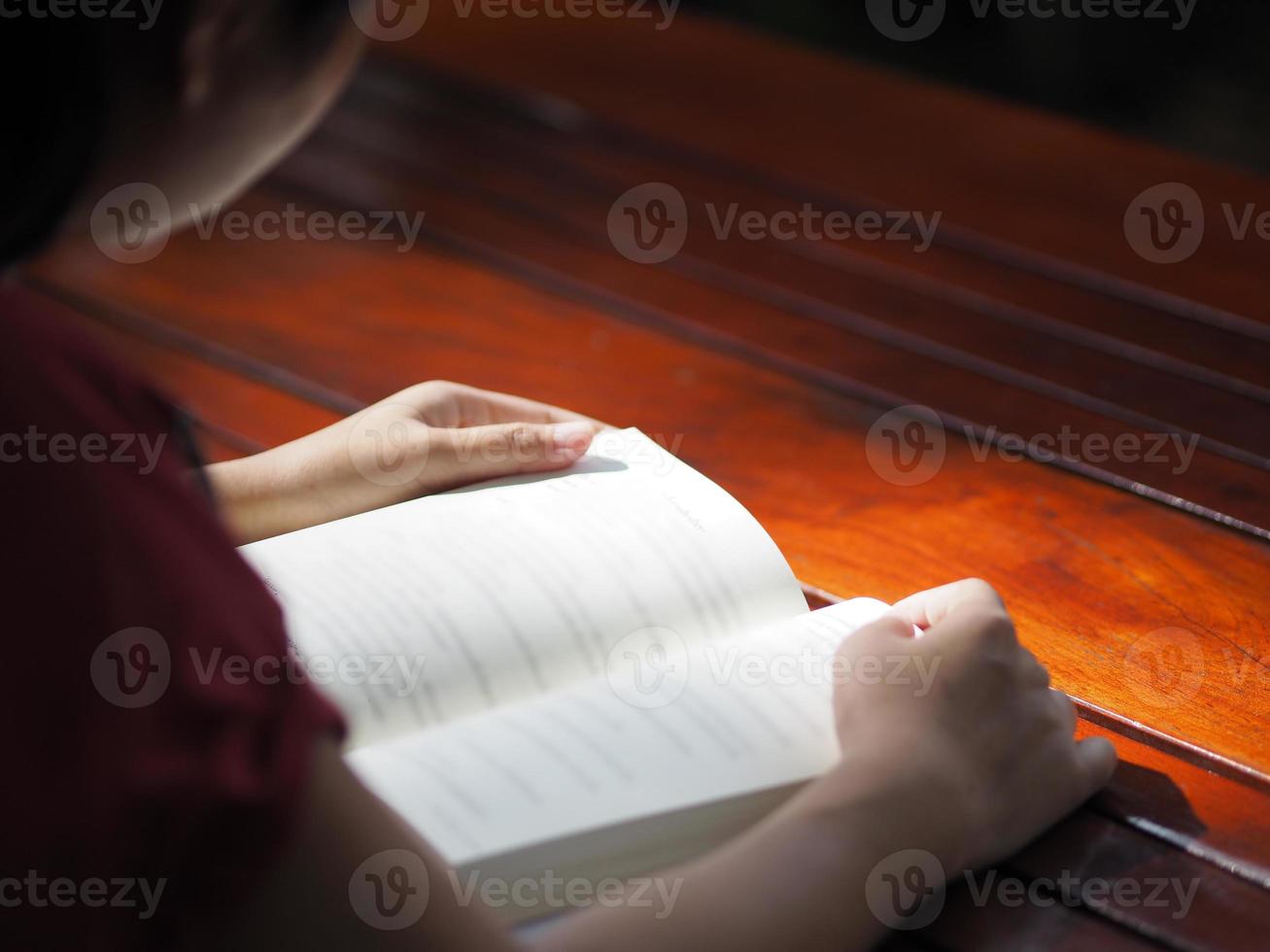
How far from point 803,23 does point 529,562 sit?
7.03 ft

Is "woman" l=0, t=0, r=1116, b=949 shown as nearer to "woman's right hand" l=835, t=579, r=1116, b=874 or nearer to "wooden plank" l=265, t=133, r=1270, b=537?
"woman's right hand" l=835, t=579, r=1116, b=874

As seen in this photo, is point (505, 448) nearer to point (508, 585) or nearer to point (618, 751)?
point (508, 585)

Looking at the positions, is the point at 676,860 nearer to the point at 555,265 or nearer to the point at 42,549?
the point at 42,549

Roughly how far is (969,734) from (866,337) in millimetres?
659

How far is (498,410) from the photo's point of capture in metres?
0.99

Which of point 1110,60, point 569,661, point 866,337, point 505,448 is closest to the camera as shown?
point 569,661

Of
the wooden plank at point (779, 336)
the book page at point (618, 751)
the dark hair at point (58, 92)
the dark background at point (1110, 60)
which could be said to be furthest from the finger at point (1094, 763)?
the dark background at point (1110, 60)

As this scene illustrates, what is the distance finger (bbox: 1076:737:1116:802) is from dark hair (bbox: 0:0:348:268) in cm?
54

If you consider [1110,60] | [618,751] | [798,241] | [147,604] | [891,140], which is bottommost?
[618,751]

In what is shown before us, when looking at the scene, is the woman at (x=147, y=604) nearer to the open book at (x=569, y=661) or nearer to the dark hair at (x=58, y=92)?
the dark hair at (x=58, y=92)

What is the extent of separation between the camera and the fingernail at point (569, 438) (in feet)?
2.97

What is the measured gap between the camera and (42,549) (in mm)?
402

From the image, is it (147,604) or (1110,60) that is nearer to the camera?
(147,604)

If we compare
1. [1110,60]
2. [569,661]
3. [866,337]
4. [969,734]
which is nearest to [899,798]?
[969,734]
